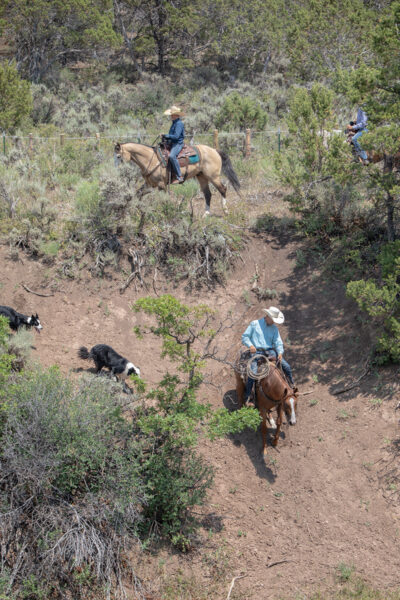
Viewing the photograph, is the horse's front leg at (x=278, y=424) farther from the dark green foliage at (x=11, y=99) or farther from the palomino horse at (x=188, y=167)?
the dark green foliage at (x=11, y=99)

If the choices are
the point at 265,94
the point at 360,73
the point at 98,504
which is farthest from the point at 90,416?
the point at 265,94

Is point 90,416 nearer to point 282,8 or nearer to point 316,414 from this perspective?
point 316,414

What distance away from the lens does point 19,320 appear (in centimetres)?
1052

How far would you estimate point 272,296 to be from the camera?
12.2m

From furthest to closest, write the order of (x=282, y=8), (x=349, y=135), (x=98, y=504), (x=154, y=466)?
(x=282, y=8)
(x=349, y=135)
(x=154, y=466)
(x=98, y=504)

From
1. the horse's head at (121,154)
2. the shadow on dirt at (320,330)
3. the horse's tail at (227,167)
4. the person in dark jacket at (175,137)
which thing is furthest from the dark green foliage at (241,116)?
the shadow on dirt at (320,330)

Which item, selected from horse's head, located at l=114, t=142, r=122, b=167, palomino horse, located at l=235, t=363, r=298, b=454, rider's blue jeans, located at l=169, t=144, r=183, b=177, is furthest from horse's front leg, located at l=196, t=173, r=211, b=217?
palomino horse, located at l=235, t=363, r=298, b=454

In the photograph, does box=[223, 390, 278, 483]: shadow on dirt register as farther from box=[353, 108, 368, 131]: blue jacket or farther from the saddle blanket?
box=[353, 108, 368, 131]: blue jacket

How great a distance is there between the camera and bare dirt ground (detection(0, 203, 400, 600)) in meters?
7.60

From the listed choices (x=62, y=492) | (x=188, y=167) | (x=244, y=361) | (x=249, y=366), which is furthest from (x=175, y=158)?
(x=62, y=492)

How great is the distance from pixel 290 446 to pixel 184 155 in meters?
7.57

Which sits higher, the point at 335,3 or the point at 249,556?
the point at 335,3

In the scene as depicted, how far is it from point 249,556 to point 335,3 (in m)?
24.8

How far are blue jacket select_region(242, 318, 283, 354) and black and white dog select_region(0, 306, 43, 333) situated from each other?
13.2ft
